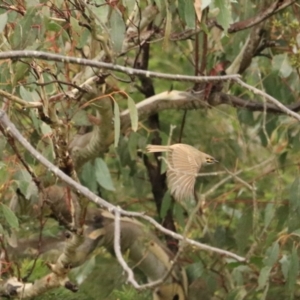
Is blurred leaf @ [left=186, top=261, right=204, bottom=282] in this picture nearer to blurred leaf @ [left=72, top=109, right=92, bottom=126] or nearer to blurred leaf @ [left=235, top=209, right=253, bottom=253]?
blurred leaf @ [left=235, top=209, right=253, bottom=253]

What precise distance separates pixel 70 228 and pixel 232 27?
2.52 ft

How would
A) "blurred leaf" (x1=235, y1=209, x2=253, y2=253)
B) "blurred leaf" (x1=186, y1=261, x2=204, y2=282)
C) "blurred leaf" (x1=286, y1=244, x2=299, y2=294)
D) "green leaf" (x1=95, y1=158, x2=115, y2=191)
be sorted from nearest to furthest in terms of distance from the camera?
"blurred leaf" (x1=286, y1=244, x2=299, y2=294) → "green leaf" (x1=95, y1=158, x2=115, y2=191) → "blurred leaf" (x1=235, y1=209, x2=253, y2=253) → "blurred leaf" (x1=186, y1=261, x2=204, y2=282)

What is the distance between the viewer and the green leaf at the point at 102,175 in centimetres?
249

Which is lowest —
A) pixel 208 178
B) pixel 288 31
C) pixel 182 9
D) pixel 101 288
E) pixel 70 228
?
pixel 101 288

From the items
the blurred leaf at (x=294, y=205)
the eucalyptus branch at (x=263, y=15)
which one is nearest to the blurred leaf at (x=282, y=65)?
the eucalyptus branch at (x=263, y=15)

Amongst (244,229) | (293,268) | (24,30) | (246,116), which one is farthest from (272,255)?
(24,30)

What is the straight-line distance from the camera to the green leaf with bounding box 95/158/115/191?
8.18ft

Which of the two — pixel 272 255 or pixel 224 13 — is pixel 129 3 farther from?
pixel 272 255

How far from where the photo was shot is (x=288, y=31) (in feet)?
8.77

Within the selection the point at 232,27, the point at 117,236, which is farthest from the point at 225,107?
the point at 117,236

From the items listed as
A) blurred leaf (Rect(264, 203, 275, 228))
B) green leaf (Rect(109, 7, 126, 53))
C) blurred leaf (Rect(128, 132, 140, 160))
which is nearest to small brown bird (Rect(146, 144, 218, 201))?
green leaf (Rect(109, 7, 126, 53))

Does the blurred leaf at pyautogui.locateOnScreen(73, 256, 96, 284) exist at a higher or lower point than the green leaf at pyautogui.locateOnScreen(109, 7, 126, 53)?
lower

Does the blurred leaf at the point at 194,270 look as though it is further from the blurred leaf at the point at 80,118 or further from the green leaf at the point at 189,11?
the green leaf at the point at 189,11

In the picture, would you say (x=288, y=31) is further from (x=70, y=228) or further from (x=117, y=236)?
(x=117, y=236)
